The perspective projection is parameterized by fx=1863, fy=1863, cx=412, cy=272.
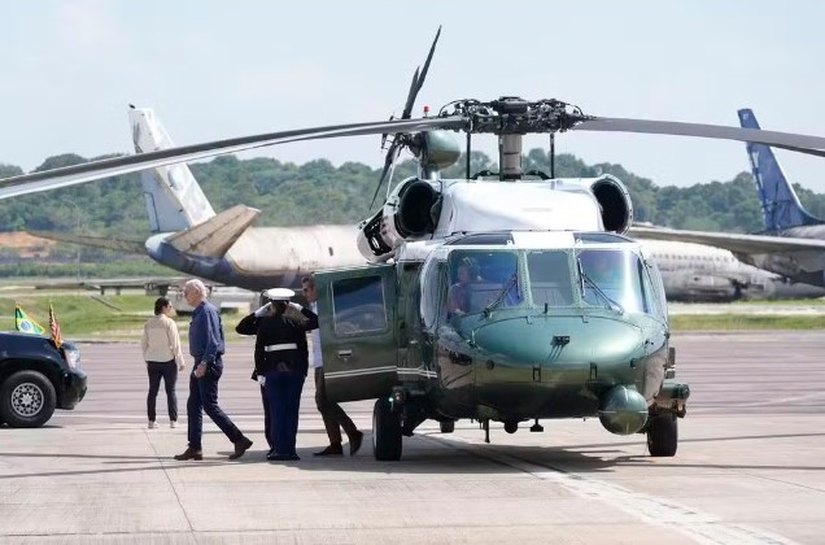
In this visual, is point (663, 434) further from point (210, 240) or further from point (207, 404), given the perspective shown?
point (210, 240)

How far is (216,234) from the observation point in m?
61.9

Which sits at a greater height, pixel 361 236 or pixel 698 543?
pixel 361 236

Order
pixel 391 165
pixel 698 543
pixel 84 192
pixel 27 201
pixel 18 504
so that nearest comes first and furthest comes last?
pixel 698 543 < pixel 18 504 < pixel 391 165 < pixel 27 201 < pixel 84 192

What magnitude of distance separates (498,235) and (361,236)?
3100 mm

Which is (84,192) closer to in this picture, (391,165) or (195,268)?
(195,268)

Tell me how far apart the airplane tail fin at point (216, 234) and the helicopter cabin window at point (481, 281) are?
42.6 m

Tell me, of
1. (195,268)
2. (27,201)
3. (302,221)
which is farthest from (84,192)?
(195,268)

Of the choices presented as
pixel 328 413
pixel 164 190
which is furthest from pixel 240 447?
pixel 164 190

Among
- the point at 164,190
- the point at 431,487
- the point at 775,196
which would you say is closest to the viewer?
the point at 431,487

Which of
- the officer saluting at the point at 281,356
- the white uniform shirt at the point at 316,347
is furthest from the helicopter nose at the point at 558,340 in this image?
the white uniform shirt at the point at 316,347

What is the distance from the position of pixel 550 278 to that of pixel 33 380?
8.53 m

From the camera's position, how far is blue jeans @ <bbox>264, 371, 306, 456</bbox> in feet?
58.9

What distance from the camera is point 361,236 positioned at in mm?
19938

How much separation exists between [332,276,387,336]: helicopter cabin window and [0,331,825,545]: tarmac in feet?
4.22
